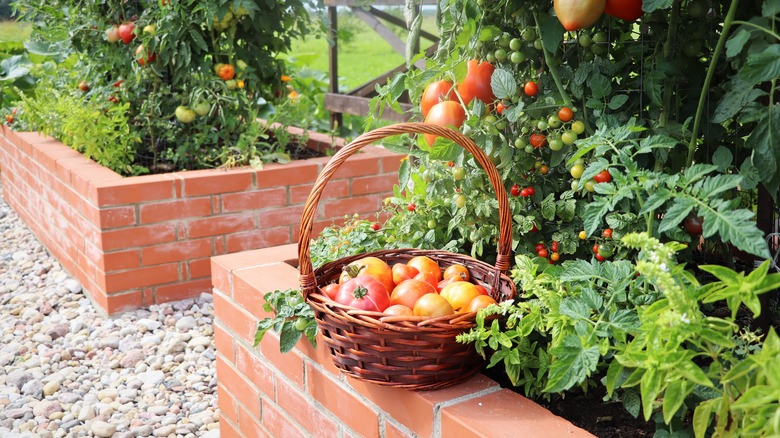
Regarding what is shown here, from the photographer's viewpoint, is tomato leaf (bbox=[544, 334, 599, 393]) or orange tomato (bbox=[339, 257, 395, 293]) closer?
tomato leaf (bbox=[544, 334, 599, 393])

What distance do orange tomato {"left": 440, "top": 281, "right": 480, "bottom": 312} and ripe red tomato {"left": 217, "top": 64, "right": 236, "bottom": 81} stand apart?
2.26m

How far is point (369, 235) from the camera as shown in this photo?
1967mm

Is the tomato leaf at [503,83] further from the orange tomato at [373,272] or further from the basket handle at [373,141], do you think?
the orange tomato at [373,272]

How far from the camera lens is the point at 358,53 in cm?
1396

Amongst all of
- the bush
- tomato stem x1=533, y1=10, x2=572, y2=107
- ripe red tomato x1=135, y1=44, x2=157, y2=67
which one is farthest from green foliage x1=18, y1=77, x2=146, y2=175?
tomato stem x1=533, y1=10, x2=572, y2=107

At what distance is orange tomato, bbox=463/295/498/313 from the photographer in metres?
1.36

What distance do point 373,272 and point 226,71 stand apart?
214 cm

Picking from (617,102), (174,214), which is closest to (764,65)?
(617,102)

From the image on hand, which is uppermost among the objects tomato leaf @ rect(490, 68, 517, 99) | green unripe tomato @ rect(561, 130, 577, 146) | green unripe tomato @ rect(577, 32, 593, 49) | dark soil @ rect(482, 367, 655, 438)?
green unripe tomato @ rect(577, 32, 593, 49)

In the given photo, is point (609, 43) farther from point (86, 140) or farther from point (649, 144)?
point (86, 140)

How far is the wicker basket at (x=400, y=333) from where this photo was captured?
1262mm

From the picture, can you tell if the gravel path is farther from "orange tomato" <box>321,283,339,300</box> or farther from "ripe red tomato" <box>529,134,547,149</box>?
"ripe red tomato" <box>529,134,547,149</box>

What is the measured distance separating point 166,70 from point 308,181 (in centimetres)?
86

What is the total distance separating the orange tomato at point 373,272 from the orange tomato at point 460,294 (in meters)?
0.13
